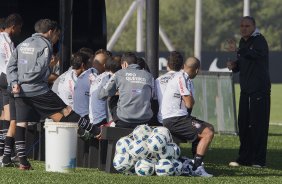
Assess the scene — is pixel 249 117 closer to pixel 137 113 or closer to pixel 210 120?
pixel 137 113

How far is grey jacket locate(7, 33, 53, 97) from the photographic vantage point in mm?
14273

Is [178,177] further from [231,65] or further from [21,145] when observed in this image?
[231,65]

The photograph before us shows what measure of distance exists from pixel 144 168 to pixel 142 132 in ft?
1.46

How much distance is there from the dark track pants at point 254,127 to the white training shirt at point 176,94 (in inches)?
83.0

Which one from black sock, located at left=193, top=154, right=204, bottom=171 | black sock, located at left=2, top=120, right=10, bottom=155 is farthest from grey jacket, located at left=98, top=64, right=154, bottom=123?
black sock, located at left=2, top=120, right=10, bottom=155

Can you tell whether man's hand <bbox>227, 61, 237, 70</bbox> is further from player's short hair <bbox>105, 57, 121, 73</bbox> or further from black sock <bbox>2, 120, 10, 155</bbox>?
black sock <bbox>2, 120, 10, 155</bbox>

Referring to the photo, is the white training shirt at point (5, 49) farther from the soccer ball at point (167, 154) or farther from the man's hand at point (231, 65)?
the man's hand at point (231, 65)

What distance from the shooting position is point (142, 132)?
1400 centimetres

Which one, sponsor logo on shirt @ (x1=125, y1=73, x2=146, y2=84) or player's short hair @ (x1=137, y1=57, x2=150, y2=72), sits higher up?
player's short hair @ (x1=137, y1=57, x2=150, y2=72)

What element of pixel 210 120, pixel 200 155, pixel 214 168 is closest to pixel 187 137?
pixel 200 155

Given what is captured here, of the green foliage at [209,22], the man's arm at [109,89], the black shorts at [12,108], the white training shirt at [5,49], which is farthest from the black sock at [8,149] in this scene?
the green foliage at [209,22]

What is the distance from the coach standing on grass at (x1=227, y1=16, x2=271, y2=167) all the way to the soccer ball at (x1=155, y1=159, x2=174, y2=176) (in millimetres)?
2464

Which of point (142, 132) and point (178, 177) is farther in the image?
point (142, 132)

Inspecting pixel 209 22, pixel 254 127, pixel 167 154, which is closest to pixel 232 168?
pixel 254 127
